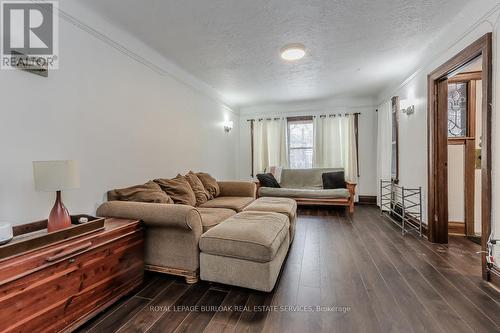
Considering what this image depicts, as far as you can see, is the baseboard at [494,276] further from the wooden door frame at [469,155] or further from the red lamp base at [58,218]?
the red lamp base at [58,218]

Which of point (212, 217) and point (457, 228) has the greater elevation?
point (212, 217)

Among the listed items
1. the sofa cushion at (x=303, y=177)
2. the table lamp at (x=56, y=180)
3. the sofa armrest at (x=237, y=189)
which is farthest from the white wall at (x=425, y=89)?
the table lamp at (x=56, y=180)

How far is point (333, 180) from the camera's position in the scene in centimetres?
483

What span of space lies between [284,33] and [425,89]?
2.11m

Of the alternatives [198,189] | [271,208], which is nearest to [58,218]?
[198,189]

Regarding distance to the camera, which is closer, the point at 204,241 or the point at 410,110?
the point at 204,241

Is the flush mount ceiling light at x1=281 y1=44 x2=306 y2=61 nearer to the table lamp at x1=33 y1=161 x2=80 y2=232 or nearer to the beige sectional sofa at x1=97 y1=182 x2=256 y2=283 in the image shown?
the beige sectional sofa at x1=97 y1=182 x2=256 y2=283

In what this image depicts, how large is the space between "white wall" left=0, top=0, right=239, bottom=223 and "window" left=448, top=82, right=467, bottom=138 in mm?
3834

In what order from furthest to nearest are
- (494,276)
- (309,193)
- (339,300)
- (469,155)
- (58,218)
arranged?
1. (309,193)
2. (469,155)
3. (494,276)
4. (339,300)
5. (58,218)

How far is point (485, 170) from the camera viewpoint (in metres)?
1.89

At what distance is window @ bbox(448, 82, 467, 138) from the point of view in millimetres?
3002

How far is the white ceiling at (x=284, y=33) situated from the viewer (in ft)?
6.57

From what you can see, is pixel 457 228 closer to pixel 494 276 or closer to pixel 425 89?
pixel 494 276

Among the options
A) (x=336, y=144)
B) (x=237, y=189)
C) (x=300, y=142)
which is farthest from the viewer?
(x=300, y=142)
